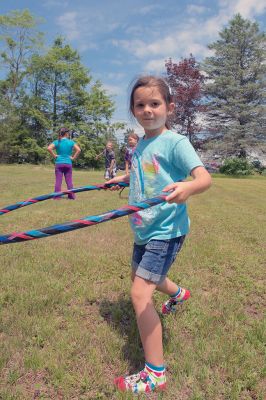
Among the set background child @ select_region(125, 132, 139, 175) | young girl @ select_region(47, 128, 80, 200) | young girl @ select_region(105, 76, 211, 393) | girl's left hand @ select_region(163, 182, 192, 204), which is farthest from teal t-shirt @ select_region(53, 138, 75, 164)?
girl's left hand @ select_region(163, 182, 192, 204)

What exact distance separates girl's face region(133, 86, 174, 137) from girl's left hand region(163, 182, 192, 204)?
76 centimetres

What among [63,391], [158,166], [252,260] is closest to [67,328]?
[63,391]

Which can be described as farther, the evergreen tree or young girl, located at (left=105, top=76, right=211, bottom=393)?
the evergreen tree

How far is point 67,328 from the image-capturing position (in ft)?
10.7

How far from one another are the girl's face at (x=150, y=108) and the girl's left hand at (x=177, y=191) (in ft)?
2.51

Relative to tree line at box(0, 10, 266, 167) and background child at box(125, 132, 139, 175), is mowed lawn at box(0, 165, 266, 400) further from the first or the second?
tree line at box(0, 10, 266, 167)

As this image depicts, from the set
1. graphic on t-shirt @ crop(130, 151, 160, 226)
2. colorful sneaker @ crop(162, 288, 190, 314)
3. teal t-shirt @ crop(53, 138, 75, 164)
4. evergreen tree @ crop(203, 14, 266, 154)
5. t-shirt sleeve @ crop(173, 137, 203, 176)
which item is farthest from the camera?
evergreen tree @ crop(203, 14, 266, 154)

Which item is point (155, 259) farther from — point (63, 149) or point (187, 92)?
point (187, 92)

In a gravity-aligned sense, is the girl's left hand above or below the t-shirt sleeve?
below

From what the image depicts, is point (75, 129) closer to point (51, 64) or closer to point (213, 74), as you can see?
point (51, 64)

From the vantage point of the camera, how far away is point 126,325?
3383 mm

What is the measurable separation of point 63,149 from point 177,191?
923 centimetres

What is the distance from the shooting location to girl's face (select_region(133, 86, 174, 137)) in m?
2.70

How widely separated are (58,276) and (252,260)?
2882 mm
